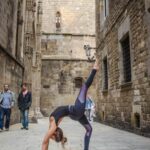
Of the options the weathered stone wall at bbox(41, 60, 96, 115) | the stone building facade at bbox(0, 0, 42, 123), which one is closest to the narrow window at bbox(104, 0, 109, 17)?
the stone building facade at bbox(0, 0, 42, 123)

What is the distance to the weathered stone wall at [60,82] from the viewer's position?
2239cm

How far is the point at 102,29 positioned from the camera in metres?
14.3

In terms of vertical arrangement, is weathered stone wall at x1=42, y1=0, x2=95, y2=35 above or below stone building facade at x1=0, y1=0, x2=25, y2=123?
above

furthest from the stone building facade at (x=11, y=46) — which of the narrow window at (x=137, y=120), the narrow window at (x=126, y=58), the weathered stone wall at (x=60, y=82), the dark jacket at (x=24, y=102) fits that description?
the weathered stone wall at (x=60, y=82)

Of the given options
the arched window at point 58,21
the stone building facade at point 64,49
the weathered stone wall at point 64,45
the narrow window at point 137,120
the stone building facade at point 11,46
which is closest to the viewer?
the narrow window at point 137,120

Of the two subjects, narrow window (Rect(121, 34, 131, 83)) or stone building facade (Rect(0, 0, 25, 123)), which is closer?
narrow window (Rect(121, 34, 131, 83))

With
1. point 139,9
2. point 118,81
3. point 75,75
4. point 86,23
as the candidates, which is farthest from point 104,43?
point 86,23

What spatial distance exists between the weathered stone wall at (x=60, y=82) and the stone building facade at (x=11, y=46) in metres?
7.84

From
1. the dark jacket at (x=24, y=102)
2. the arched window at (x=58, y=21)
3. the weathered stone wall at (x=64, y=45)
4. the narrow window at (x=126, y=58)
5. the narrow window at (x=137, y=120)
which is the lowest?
the narrow window at (x=137, y=120)

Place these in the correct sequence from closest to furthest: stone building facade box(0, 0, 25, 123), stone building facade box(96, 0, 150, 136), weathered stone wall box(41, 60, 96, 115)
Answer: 1. stone building facade box(96, 0, 150, 136)
2. stone building facade box(0, 0, 25, 123)
3. weathered stone wall box(41, 60, 96, 115)

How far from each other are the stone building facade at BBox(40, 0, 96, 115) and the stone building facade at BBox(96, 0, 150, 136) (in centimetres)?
877

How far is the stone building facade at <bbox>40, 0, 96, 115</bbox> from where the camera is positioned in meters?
22.5

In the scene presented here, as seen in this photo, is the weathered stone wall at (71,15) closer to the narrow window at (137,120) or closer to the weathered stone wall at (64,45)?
the weathered stone wall at (64,45)

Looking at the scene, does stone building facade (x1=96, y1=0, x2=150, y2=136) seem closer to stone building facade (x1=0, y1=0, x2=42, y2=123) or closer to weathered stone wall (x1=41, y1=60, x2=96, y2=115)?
stone building facade (x1=0, y1=0, x2=42, y2=123)
